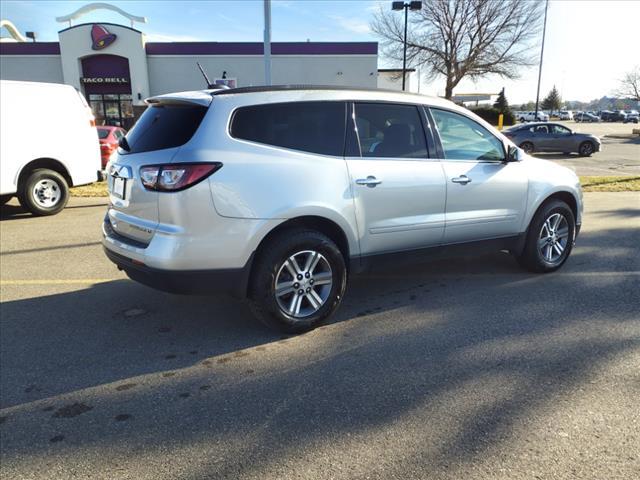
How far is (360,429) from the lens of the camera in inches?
109

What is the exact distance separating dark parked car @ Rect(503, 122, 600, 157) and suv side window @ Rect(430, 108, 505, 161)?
18697 millimetres

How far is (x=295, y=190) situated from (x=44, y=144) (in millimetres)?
6884

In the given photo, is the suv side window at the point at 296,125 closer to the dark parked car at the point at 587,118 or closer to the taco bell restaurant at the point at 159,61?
the taco bell restaurant at the point at 159,61

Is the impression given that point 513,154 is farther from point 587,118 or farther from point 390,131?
point 587,118

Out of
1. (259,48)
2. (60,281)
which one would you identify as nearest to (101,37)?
(259,48)

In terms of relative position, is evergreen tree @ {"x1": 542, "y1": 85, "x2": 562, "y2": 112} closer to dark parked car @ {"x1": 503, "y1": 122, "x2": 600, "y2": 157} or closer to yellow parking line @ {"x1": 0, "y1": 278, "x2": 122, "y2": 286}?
dark parked car @ {"x1": 503, "y1": 122, "x2": 600, "y2": 157}

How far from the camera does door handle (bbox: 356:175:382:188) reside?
4082 millimetres

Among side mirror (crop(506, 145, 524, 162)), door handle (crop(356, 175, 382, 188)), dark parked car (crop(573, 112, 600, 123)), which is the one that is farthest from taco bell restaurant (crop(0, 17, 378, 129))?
dark parked car (crop(573, 112, 600, 123))

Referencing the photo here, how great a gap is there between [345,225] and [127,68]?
103 feet

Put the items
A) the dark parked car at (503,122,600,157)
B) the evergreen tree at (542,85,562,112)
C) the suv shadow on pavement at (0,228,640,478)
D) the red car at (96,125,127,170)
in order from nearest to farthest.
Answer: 1. the suv shadow on pavement at (0,228,640,478)
2. the red car at (96,125,127,170)
3. the dark parked car at (503,122,600,157)
4. the evergreen tree at (542,85,562,112)

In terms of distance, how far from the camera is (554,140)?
22.4 metres

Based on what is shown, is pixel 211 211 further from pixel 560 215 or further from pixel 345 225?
pixel 560 215

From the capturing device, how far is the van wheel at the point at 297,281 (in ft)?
12.4

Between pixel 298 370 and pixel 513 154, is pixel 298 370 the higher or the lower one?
the lower one
